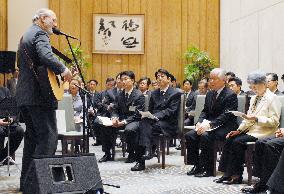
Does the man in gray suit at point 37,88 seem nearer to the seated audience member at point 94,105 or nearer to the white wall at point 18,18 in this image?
the seated audience member at point 94,105

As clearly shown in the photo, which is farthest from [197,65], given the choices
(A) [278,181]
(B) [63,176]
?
(B) [63,176]

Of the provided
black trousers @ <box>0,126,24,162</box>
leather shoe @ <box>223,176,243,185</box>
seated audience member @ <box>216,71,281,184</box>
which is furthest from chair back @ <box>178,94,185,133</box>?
black trousers @ <box>0,126,24,162</box>

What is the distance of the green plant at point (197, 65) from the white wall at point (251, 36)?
0.54m

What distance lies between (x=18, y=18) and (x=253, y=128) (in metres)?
9.09

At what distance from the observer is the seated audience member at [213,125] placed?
6.12m

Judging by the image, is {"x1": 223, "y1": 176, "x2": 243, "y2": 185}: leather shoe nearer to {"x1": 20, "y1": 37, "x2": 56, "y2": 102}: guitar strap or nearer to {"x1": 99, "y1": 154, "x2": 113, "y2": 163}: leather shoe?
{"x1": 20, "y1": 37, "x2": 56, "y2": 102}: guitar strap

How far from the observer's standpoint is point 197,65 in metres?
13.3

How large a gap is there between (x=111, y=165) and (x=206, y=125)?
165 cm

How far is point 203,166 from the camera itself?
20.5 ft

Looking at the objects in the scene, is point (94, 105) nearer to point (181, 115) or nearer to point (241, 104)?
point (181, 115)

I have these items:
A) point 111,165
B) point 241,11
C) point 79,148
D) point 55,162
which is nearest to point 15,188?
point 55,162

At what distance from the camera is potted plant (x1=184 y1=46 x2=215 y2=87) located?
515 inches

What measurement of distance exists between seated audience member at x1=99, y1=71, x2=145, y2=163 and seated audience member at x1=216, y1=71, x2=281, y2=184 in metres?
1.86

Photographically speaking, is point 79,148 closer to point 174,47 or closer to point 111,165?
point 111,165
